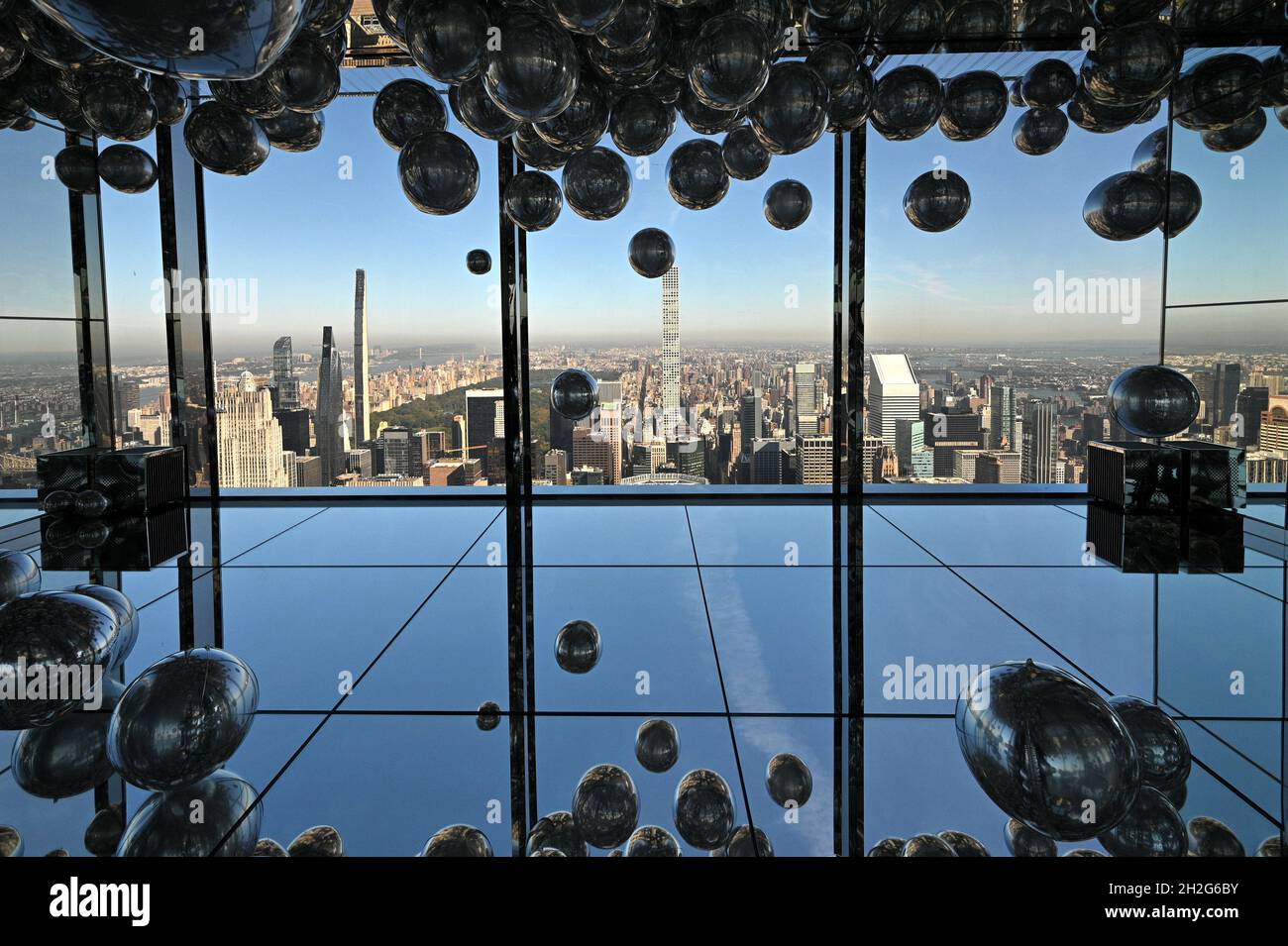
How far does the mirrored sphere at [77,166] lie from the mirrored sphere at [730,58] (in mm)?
3546

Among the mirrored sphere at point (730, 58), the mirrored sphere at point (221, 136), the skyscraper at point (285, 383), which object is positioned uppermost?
the mirrored sphere at point (221, 136)

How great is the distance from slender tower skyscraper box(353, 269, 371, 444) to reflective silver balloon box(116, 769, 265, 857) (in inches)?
210

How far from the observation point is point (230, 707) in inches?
65.5

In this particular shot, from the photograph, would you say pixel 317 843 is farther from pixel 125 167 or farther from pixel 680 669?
pixel 125 167

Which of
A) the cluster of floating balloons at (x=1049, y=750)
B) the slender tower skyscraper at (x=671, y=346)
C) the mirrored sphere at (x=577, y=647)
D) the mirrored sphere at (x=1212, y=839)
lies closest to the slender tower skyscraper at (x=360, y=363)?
the slender tower skyscraper at (x=671, y=346)

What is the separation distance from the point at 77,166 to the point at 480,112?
8.32 ft

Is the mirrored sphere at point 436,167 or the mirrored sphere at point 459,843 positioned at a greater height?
the mirrored sphere at point 436,167

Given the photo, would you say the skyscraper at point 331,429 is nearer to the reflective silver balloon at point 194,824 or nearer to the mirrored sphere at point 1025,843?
the reflective silver balloon at point 194,824

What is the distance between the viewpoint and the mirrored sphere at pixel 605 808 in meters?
1.99

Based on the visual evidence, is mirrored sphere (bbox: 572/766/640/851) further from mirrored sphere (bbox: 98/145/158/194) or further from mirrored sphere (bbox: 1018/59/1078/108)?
mirrored sphere (bbox: 98/145/158/194)

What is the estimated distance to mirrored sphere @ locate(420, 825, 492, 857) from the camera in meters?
1.93

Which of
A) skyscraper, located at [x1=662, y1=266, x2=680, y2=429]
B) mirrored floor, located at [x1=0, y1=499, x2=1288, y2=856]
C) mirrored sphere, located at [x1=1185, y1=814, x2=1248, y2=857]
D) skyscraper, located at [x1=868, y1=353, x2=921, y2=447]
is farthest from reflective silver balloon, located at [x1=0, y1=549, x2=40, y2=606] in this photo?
skyscraper, located at [x1=868, y1=353, x2=921, y2=447]
